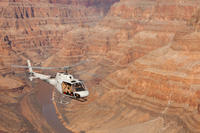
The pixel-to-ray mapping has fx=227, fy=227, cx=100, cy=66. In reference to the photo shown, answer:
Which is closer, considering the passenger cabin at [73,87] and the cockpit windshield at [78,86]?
the passenger cabin at [73,87]

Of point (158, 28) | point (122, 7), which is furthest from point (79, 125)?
point (122, 7)

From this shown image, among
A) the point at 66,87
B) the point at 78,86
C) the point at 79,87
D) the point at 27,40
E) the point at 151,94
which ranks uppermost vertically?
the point at 78,86

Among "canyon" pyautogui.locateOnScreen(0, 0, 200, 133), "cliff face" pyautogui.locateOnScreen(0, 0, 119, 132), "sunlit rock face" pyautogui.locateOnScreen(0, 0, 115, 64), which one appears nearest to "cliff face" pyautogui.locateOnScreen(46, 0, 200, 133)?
"canyon" pyautogui.locateOnScreen(0, 0, 200, 133)

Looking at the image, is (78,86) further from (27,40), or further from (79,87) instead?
(27,40)

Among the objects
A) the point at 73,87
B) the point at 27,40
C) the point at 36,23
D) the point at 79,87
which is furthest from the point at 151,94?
the point at 36,23

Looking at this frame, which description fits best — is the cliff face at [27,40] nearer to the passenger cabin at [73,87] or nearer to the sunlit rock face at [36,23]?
the sunlit rock face at [36,23]

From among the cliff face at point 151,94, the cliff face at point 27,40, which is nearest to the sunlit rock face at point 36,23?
the cliff face at point 27,40

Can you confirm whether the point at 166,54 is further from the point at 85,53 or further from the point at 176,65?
the point at 85,53

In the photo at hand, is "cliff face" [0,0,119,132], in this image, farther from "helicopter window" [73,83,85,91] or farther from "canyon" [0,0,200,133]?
"helicopter window" [73,83,85,91]
